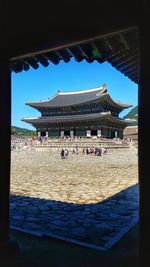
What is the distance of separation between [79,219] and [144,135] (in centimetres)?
387

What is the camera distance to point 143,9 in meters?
2.64

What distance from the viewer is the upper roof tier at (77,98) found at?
2147 inches

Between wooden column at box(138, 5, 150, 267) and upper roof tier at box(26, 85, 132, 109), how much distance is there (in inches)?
1976

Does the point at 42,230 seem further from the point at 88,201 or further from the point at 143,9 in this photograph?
the point at 143,9

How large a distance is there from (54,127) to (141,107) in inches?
2108

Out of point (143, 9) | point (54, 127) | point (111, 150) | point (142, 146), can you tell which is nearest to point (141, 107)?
point (142, 146)

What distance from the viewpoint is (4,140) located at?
3.62m

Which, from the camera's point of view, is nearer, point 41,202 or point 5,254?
point 5,254

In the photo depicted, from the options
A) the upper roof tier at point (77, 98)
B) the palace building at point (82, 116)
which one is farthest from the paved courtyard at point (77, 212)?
the upper roof tier at point (77, 98)

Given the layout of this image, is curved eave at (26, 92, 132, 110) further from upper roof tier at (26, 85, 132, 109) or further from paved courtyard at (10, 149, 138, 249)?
paved courtyard at (10, 149, 138, 249)

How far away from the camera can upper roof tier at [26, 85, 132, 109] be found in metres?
54.5

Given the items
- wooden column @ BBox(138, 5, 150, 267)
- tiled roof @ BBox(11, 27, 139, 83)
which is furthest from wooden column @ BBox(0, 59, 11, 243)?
wooden column @ BBox(138, 5, 150, 267)

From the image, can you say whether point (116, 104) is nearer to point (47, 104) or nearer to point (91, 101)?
point (91, 101)

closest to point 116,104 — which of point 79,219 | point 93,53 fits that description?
point 79,219
